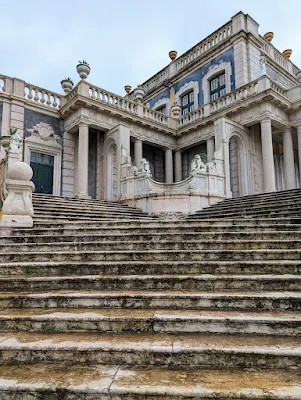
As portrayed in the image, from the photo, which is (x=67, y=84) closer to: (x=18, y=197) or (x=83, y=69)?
(x=83, y=69)

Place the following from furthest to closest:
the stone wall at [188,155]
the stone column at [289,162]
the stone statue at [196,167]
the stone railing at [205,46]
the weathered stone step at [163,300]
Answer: the stone wall at [188,155] → the stone railing at [205,46] → the stone column at [289,162] → the stone statue at [196,167] → the weathered stone step at [163,300]

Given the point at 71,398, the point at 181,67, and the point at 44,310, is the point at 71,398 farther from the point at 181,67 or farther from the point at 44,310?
the point at 181,67

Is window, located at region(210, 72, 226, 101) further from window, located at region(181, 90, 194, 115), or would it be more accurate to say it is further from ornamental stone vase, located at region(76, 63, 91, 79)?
ornamental stone vase, located at region(76, 63, 91, 79)

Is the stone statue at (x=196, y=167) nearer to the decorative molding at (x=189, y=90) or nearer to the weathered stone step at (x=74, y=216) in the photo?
the weathered stone step at (x=74, y=216)

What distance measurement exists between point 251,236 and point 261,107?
1050 cm

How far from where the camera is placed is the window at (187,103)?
748 inches

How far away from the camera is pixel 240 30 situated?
15.6 m

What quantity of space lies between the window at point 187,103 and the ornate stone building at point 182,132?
69 cm

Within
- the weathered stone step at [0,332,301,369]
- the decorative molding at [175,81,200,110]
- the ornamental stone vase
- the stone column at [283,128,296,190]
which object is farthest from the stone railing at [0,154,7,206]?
the decorative molding at [175,81,200,110]

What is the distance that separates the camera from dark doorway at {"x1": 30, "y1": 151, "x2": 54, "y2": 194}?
46.5ft

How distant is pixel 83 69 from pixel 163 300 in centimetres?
1316

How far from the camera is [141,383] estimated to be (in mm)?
2090

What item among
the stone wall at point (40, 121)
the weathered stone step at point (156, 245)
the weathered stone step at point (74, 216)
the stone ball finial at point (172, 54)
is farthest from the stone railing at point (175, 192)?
the stone ball finial at point (172, 54)

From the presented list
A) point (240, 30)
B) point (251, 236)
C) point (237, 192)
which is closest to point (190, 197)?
point (237, 192)
